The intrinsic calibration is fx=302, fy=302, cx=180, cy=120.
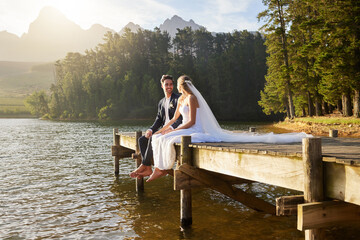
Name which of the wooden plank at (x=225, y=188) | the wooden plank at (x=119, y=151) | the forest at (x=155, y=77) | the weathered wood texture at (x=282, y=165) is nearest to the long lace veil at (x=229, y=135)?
the weathered wood texture at (x=282, y=165)

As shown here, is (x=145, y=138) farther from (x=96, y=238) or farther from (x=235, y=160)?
(x=235, y=160)

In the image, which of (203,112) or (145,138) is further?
(145,138)

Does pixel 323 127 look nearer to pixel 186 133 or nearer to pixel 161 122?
pixel 161 122

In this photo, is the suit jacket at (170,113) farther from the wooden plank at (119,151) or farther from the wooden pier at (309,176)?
the wooden plank at (119,151)

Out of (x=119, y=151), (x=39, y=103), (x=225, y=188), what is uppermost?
(x=39, y=103)

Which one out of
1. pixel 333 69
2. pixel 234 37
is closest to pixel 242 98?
pixel 234 37

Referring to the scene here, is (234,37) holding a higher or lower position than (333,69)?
higher

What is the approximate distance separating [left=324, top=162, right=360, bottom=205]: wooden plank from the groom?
4.84 meters

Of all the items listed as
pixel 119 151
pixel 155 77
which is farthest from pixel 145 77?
pixel 119 151

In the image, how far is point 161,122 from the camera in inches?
372

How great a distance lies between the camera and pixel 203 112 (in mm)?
7902

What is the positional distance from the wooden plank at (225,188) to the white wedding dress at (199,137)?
21.1 inches

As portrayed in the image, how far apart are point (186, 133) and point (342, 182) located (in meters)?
4.24

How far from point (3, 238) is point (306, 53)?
32.5 metres
